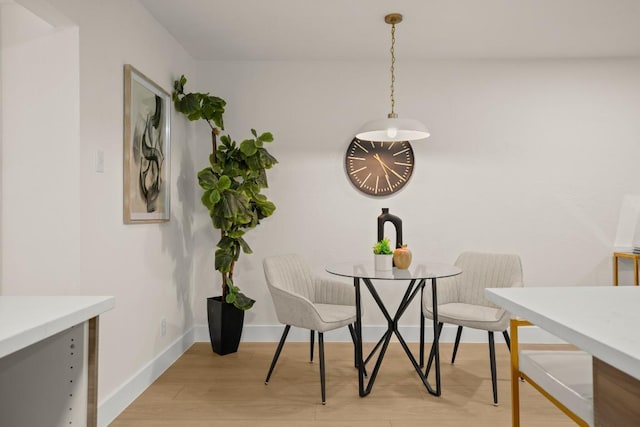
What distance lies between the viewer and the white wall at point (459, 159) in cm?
371

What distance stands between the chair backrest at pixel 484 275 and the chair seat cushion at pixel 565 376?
1784 mm

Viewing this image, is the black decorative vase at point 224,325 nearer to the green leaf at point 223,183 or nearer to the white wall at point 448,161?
the white wall at point 448,161

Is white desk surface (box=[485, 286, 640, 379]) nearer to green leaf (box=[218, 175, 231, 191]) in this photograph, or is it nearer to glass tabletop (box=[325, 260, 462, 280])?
glass tabletop (box=[325, 260, 462, 280])

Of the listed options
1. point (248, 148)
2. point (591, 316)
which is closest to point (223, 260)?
point (248, 148)

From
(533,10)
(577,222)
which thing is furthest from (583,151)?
(533,10)

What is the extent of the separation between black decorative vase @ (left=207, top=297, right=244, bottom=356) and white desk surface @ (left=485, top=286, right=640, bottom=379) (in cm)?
240

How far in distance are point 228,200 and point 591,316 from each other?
8.33ft

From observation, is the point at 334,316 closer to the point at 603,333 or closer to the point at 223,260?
the point at 223,260

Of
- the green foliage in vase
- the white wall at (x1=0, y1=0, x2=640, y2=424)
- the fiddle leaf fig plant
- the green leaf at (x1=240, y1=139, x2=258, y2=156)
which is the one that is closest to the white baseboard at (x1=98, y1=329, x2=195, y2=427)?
the white wall at (x1=0, y1=0, x2=640, y2=424)

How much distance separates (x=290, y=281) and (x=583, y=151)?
2788 mm

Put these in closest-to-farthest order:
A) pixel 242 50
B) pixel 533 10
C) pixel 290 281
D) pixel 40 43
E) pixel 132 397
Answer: pixel 40 43
pixel 132 397
pixel 533 10
pixel 290 281
pixel 242 50

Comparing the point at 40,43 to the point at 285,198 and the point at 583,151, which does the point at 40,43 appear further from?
the point at 583,151

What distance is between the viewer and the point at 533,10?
111 inches

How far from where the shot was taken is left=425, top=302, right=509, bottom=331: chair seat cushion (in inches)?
102
